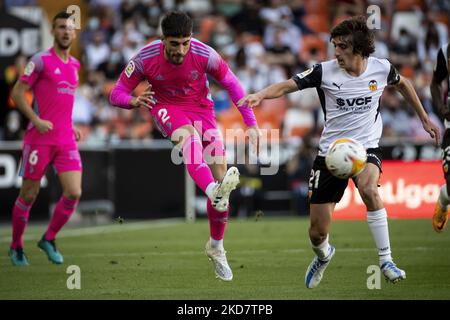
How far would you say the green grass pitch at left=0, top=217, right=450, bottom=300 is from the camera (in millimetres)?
8367

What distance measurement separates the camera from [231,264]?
10828mm

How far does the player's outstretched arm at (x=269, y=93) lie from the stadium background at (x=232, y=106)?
9.13 meters

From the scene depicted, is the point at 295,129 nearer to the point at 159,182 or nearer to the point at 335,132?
the point at 159,182

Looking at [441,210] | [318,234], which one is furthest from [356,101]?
[441,210]

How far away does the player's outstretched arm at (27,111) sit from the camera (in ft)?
35.7

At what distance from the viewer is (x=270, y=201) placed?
65.7ft

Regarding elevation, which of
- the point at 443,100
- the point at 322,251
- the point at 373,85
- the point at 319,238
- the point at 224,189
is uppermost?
the point at 373,85

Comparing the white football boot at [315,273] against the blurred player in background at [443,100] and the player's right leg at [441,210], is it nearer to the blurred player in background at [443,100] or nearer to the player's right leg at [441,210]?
the blurred player in background at [443,100]

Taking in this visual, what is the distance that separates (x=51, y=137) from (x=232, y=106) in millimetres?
10738

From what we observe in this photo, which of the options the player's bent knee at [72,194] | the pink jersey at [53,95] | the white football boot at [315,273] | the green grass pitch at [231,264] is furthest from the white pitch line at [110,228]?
the white football boot at [315,273]

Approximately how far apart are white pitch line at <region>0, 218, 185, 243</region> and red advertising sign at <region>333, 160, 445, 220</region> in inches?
129

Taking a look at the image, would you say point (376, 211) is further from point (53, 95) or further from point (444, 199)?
point (53, 95)

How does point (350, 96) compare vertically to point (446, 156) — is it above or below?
above

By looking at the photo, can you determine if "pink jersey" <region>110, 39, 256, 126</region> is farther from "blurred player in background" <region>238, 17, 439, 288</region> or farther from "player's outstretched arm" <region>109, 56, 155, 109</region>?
"blurred player in background" <region>238, 17, 439, 288</region>
